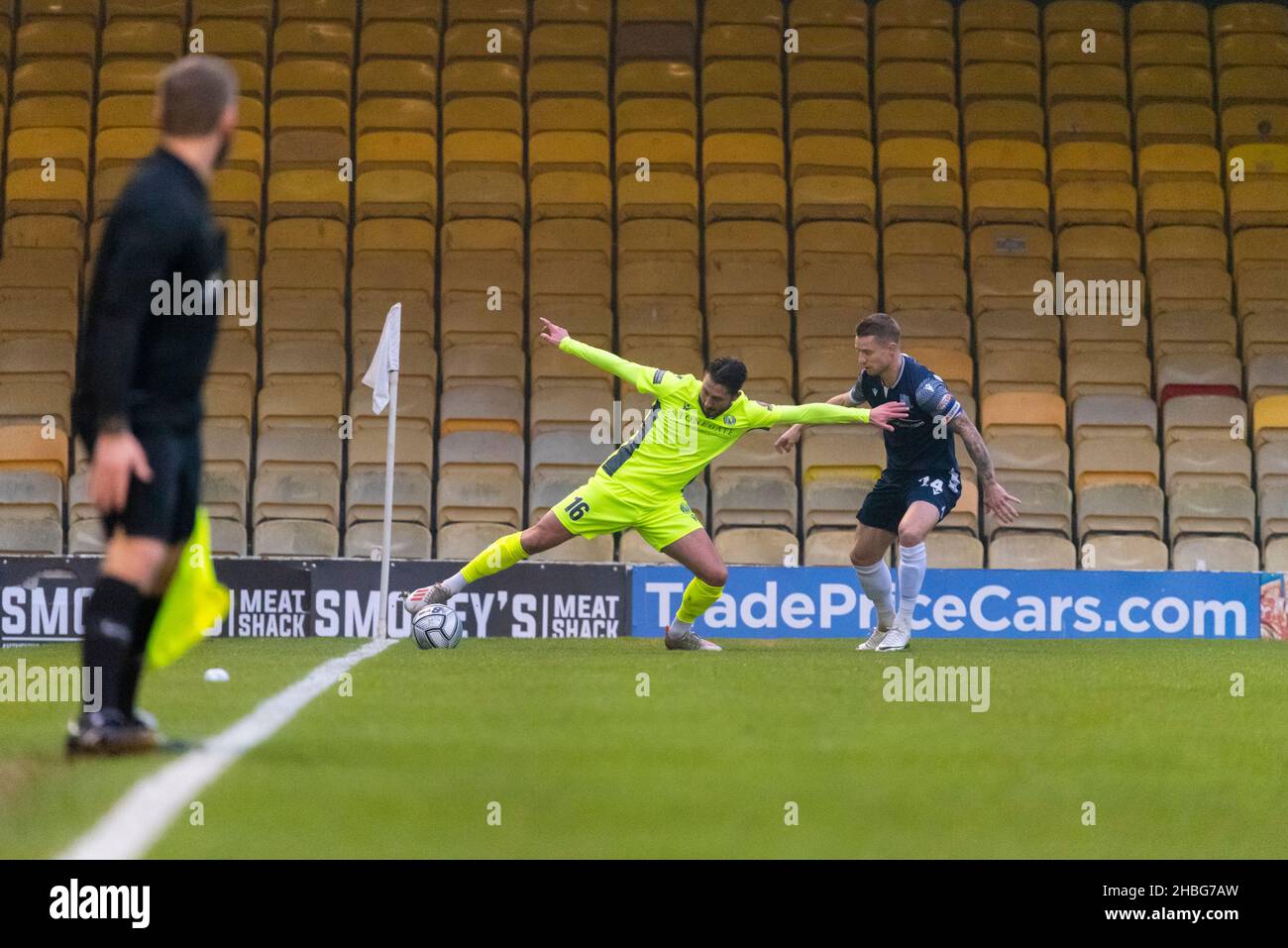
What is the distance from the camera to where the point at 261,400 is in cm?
1614

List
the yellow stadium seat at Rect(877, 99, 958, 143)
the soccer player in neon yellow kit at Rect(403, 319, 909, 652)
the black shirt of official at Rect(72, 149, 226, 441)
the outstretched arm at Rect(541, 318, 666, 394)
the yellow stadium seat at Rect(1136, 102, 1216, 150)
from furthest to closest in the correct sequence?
the yellow stadium seat at Rect(1136, 102, 1216, 150) < the yellow stadium seat at Rect(877, 99, 958, 143) < the soccer player in neon yellow kit at Rect(403, 319, 909, 652) < the outstretched arm at Rect(541, 318, 666, 394) < the black shirt of official at Rect(72, 149, 226, 441)

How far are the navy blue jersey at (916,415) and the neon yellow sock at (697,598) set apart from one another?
140 cm

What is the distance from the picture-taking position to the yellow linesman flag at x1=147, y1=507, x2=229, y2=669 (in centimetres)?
531

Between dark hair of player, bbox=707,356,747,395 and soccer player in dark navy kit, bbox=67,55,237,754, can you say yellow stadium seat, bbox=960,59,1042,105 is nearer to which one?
dark hair of player, bbox=707,356,747,395

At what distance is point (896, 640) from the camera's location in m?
11.7

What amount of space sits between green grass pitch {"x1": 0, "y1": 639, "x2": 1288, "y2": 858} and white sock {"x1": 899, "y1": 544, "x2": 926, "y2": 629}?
2963 mm

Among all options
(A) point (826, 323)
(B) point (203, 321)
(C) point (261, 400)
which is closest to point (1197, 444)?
(A) point (826, 323)

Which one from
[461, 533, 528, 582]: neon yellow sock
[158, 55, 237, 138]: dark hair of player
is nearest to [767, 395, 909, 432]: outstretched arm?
[461, 533, 528, 582]: neon yellow sock

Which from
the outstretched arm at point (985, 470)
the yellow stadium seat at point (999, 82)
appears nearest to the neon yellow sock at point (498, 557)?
the outstretched arm at point (985, 470)

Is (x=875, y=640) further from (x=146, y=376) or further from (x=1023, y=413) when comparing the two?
(x=146, y=376)

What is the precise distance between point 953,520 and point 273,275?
21.6 feet

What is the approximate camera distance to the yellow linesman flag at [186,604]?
17.4 feet

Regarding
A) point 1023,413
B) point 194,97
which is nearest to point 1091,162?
point 1023,413
